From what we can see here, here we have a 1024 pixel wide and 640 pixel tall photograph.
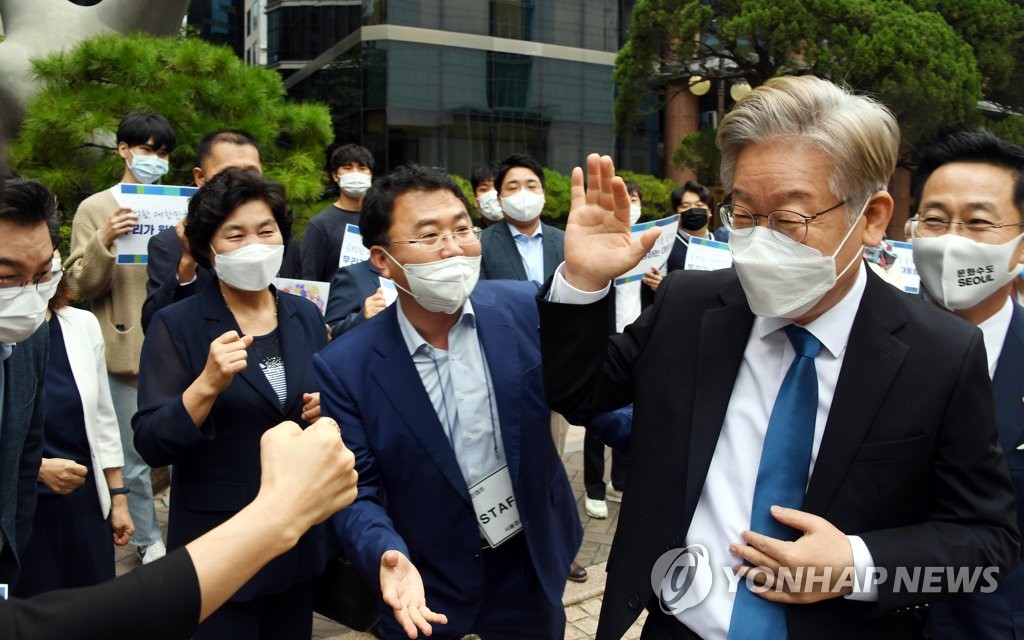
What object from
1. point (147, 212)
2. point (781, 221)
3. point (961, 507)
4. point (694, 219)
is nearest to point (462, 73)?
point (694, 219)

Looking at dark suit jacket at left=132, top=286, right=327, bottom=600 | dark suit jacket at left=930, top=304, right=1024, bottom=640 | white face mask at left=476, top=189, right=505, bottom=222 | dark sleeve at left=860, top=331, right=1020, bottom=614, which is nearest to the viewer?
dark sleeve at left=860, top=331, right=1020, bottom=614

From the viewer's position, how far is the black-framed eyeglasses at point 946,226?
7.78 feet

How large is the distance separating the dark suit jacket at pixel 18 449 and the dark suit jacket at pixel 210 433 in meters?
0.31

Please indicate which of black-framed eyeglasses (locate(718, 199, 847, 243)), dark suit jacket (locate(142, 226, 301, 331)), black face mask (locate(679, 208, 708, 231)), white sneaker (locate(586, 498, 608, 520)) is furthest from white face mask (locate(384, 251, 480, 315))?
black face mask (locate(679, 208, 708, 231))

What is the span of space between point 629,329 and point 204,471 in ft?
5.46

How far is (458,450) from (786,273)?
1.12 metres

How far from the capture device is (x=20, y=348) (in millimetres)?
2535

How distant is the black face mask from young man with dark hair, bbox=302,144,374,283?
2.71 meters

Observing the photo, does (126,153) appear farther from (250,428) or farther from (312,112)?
(250,428)

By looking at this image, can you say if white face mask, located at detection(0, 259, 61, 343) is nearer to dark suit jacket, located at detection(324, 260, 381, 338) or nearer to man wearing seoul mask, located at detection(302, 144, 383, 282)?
dark suit jacket, located at detection(324, 260, 381, 338)

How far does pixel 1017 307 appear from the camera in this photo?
2377 mm

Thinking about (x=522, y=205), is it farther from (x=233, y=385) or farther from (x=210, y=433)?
(x=210, y=433)

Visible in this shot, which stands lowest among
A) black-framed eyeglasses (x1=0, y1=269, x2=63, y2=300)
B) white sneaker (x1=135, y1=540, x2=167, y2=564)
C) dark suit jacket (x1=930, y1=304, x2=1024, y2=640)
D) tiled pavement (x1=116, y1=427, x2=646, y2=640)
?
tiled pavement (x1=116, y1=427, x2=646, y2=640)

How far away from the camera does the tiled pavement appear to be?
3.98m
